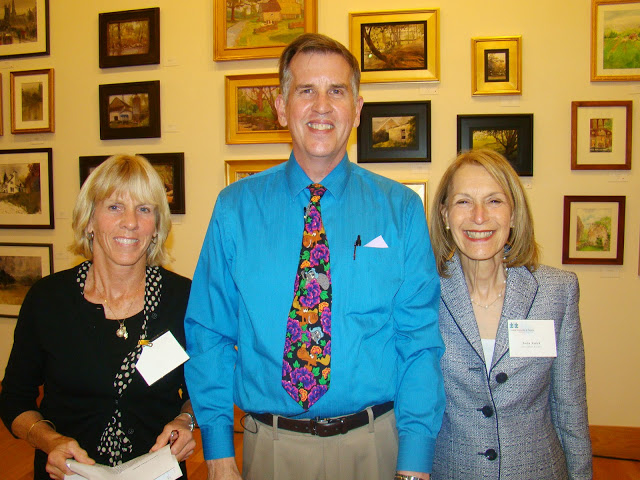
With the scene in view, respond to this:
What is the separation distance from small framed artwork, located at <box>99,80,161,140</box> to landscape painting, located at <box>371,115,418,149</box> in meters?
1.84

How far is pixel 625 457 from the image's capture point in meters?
3.31

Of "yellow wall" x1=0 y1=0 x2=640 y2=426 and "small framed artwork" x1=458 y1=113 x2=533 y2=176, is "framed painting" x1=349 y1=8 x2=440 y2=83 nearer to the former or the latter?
"yellow wall" x1=0 y1=0 x2=640 y2=426

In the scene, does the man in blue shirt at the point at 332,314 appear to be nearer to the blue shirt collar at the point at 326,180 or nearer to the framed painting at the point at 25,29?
the blue shirt collar at the point at 326,180

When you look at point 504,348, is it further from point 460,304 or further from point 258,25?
point 258,25

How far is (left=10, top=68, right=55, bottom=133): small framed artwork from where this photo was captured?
12.8 ft

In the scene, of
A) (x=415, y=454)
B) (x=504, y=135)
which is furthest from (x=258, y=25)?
(x=415, y=454)

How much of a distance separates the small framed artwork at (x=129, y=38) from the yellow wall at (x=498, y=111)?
0.07m

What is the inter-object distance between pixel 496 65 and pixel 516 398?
261 centimetres

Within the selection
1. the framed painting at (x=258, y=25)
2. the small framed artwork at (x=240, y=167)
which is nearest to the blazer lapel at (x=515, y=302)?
the small framed artwork at (x=240, y=167)

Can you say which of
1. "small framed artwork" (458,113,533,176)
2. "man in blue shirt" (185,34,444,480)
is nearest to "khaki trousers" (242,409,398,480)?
"man in blue shirt" (185,34,444,480)

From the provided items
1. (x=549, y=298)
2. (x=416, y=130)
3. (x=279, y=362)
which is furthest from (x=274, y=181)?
(x=416, y=130)

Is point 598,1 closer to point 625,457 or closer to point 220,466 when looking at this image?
point 625,457

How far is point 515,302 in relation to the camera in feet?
5.52

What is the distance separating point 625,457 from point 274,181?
351 centimetres
